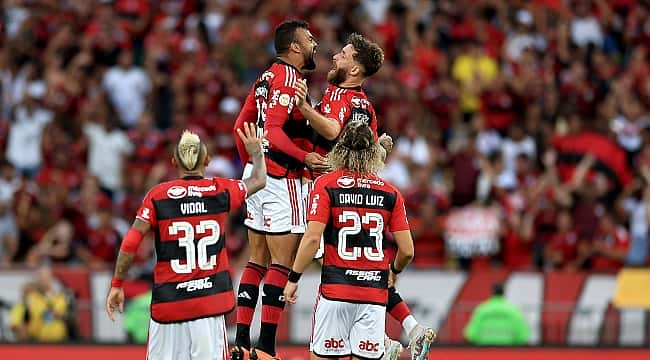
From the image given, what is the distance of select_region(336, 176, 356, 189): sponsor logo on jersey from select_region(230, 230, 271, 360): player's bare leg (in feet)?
3.97

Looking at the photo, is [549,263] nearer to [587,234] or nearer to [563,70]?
[587,234]

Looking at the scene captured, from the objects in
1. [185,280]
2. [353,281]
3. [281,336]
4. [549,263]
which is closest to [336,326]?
[353,281]

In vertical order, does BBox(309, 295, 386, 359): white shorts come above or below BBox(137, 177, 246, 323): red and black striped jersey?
below

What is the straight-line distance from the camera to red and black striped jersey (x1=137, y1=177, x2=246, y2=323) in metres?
12.5

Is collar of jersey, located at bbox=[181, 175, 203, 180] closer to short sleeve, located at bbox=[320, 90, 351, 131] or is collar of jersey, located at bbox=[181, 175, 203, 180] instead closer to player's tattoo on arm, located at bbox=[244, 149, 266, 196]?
player's tattoo on arm, located at bbox=[244, 149, 266, 196]

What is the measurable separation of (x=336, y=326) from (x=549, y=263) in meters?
8.29

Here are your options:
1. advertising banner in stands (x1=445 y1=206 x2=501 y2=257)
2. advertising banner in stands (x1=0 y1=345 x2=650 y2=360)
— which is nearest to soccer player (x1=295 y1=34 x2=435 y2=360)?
advertising banner in stands (x1=0 y1=345 x2=650 y2=360)

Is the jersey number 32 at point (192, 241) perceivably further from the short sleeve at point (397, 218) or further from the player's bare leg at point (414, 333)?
the player's bare leg at point (414, 333)

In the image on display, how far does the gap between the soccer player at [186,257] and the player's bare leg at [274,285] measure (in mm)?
840

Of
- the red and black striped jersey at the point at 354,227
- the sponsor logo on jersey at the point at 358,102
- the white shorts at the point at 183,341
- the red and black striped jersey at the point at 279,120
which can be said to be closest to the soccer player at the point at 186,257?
the white shorts at the point at 183,341

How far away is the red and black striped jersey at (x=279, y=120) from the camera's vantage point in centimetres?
1327

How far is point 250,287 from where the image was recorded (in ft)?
44.7

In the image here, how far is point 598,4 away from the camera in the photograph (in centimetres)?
2456

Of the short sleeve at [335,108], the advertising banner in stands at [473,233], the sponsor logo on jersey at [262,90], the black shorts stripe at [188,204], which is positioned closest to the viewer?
the black shorts stripe at [188,204]
